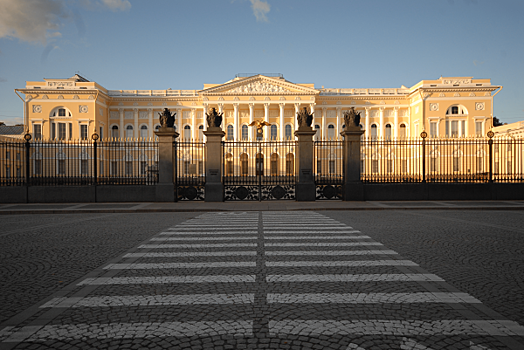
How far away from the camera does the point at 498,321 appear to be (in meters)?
3.91

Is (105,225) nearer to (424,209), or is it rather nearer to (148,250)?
(148,250)

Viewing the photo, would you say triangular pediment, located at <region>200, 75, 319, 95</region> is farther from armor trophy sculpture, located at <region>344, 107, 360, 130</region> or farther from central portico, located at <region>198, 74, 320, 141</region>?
armor trophy sculpture, located at <region>344, 107, 360, 130</region>

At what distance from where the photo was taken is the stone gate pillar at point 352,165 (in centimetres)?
1886

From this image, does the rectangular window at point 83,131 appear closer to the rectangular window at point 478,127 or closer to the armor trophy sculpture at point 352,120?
the armor trophy sculpture at point 352,120

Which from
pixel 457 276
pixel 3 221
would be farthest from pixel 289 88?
pixel 457 276

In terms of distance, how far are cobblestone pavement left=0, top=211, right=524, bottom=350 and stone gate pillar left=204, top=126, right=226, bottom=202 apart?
9643 mm

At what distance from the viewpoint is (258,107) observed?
76.2 meters

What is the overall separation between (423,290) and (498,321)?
42.2 inches

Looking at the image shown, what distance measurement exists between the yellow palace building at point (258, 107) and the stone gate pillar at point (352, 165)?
49378mm

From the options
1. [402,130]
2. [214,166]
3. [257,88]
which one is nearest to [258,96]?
[257,88]

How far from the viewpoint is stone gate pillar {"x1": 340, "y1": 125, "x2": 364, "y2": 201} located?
61.9ft

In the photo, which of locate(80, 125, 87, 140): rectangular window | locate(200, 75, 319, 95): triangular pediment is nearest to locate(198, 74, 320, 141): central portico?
locate(200, 75, 319, 95): triangular pediment

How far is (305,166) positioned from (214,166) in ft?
14.1

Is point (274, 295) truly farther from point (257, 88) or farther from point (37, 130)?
point (37, 130)
